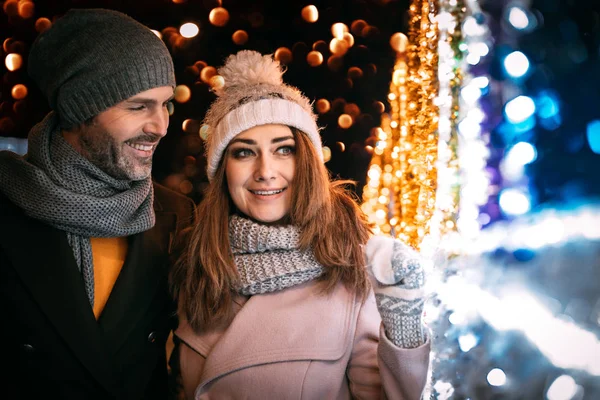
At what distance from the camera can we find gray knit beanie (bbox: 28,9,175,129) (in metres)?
1.63

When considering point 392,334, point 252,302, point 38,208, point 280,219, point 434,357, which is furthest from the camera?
point 434,357

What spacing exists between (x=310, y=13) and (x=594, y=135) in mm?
1603

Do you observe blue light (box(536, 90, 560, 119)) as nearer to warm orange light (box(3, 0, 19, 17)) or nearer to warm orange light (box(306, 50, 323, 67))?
warm orange light (box(306, 50, 323, 67))

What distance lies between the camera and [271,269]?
5.45 feet

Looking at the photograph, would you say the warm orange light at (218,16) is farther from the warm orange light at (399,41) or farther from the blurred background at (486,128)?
the warm orange light at (399,41)

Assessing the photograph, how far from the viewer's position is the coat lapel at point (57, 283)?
5.00 ft

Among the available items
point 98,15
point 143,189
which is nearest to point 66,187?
point 143,189

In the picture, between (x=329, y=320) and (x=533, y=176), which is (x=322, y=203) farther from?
(x=533, y=176)

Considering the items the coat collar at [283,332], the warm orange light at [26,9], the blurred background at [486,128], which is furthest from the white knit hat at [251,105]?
the warm orange light at [26,9]

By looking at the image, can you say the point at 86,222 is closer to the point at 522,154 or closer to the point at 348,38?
the point at 522,154

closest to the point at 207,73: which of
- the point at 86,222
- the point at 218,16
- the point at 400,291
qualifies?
the point at 218,16

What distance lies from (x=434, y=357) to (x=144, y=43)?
1657mm

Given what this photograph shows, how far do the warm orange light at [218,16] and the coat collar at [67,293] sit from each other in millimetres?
1462

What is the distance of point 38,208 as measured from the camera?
156 cm
